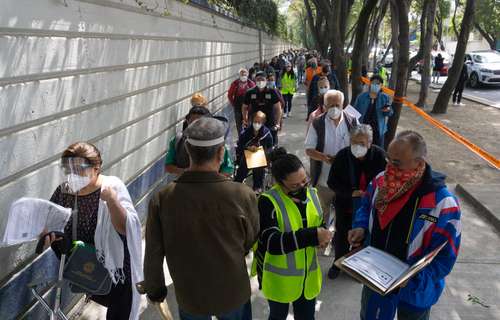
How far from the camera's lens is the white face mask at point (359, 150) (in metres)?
3.71

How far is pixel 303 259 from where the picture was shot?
8.64 feet

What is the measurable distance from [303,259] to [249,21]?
45.3 feet

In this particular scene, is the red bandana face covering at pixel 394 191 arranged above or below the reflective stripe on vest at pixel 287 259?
above

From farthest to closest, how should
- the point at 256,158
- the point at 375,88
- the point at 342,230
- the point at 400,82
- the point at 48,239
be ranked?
the point at 400,82 < the point at 375,88 < the point at 256,158 < the point at 342,230 < the point at 48,239

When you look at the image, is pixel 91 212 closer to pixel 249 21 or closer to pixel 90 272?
pixel 90 272

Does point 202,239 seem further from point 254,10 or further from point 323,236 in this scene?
point 254,10

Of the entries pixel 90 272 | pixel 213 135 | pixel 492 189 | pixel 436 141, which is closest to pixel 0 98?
pixel 90 272

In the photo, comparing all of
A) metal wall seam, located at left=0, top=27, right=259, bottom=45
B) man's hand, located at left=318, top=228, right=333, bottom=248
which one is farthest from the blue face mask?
man's hand, located at left=318, top=228, right=333, bottom=248

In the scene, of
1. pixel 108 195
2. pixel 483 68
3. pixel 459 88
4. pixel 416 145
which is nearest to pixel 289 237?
pixel 416 145

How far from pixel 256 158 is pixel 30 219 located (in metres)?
3.31

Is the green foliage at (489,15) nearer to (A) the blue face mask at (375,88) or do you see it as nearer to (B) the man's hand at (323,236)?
(A) the blue face mask at (375,88)

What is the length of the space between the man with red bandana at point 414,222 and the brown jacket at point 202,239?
0.86 m

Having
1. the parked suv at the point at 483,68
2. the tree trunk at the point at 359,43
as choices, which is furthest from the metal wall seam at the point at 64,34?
the parked suv at the point at 483,68

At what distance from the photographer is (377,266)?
2.43 meters
